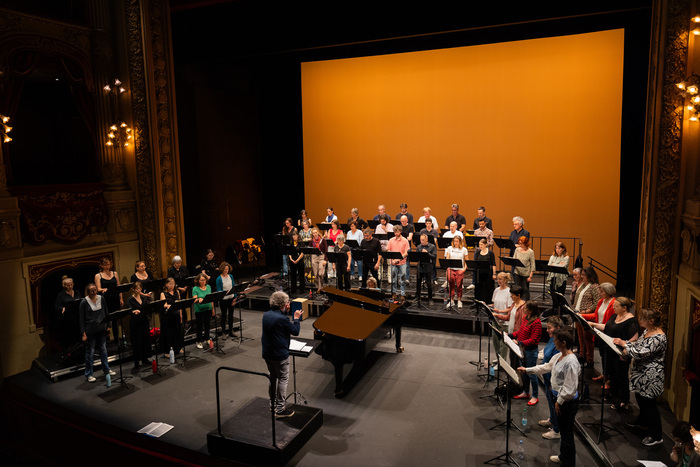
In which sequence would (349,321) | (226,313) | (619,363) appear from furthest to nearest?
1. (226,313)
2. (349,321)
3. (619,363)

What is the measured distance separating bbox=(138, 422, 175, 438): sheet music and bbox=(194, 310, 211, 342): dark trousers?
9.17 feet

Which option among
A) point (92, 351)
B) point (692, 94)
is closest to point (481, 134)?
point (692, 94)

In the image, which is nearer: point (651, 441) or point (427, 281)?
point (651, 441)

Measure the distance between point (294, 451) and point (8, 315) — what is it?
242 inches

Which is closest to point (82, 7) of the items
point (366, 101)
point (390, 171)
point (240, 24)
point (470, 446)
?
point (240, 24)

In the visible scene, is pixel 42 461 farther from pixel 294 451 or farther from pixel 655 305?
pixel 655 305

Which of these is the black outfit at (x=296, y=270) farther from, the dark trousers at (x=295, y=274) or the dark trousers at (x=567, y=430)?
the dark trousers at (x=567, y=430)

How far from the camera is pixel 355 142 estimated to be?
14750 mm

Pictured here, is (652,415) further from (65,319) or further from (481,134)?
(65,319)

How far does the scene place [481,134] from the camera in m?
13.3

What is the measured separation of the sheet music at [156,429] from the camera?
6866mm

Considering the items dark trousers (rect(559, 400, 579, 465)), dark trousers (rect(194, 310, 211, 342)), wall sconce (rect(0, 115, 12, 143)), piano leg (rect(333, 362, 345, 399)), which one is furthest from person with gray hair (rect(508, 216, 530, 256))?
wall sconce (rect(0, 115, 12, 143))

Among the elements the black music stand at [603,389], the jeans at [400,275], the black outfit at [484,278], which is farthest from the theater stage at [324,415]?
the jeans at [400,275]

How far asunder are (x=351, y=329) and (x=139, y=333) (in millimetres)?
3848
